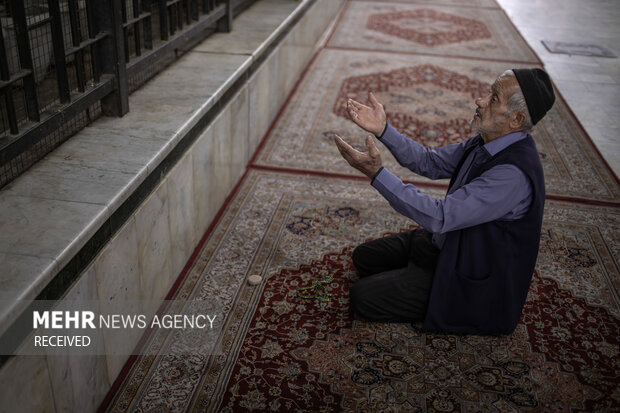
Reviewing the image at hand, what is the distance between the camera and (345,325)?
2.65 meters

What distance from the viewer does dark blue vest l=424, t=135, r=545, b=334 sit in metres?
2.31

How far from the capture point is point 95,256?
6.68 ft

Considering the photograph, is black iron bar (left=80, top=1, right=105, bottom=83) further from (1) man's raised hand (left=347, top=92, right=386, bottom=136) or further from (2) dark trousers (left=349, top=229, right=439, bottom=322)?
(2) dark trousers (left=349, top=229, right=439, bottom=322)

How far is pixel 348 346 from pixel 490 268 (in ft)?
2.15

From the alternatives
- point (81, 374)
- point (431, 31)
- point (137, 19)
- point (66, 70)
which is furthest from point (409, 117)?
point (81, 374)

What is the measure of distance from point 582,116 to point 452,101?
1127 millimetres

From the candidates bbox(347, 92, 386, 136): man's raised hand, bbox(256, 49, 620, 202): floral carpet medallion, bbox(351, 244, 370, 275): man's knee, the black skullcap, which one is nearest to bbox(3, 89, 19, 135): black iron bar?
bbox(347, 92, 386, 136): man's raised hand

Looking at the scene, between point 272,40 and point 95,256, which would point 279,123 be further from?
point 95,256

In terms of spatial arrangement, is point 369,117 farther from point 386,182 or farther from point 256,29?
point 256,29

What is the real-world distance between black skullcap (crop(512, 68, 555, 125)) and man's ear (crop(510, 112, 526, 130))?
0.03 metres

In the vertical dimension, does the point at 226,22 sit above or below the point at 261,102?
above

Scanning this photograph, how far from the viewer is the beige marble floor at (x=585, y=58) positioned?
5.20 m

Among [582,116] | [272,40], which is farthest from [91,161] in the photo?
[582,116]

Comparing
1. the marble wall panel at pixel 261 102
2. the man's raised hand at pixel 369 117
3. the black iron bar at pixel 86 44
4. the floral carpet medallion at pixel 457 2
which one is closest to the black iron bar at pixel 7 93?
the black iron bar at pixel 86 44
